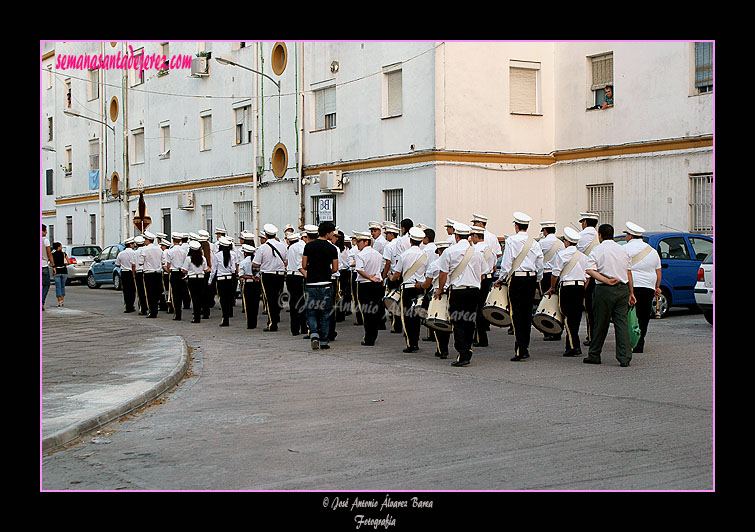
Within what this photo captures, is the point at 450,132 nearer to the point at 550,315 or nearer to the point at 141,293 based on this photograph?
the point at 141,293

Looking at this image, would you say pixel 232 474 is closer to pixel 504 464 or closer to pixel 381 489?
pixel 381 489

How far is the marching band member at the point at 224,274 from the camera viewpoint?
60.0 ft

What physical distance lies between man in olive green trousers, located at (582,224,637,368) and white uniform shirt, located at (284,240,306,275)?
591 cm

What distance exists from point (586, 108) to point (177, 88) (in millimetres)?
17877

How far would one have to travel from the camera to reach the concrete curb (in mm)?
7496

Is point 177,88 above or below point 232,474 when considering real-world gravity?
above

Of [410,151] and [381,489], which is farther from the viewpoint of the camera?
[410,151]

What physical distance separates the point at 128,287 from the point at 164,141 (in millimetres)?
16548

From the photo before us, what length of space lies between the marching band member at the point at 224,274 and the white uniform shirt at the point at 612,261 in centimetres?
862

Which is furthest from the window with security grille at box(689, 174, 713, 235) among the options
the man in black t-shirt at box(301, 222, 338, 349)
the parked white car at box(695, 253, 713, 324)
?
the man in black t-shirt at box(301, 222, 338, 349)

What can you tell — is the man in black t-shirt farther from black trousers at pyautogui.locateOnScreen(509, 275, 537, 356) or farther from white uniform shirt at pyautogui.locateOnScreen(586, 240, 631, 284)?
white uniform shirt at pyautogui.locateOnScreen(586, 240, 631, 284)

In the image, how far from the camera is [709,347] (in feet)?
43.8
